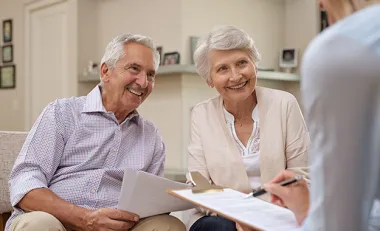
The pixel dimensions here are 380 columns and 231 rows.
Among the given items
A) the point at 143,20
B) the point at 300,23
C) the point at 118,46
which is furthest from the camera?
the point at 300,23

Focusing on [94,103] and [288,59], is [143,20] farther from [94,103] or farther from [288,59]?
[94,103]

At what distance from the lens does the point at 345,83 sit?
1.66 feet

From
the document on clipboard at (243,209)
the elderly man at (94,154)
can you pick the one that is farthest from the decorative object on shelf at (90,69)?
the document on clipboard at (243,209)

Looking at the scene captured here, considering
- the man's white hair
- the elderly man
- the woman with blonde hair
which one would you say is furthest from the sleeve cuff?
the woman with blonde hair

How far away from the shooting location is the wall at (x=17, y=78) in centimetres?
558

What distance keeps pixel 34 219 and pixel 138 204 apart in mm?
303

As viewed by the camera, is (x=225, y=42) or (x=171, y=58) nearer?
(x=225, y=42)

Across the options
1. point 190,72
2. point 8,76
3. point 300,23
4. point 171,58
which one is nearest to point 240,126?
point 190,72

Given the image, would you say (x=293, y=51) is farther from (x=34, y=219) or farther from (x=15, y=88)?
(x=34, y=219)

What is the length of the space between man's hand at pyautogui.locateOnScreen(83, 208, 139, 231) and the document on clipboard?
0.40 m

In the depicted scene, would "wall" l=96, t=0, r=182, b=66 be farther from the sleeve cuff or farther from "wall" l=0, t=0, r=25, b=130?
the sleeve cuff

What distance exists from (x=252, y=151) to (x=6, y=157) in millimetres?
969

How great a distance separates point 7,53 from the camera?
5.77 m

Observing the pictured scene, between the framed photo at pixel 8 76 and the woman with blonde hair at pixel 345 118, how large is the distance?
5.61 m
